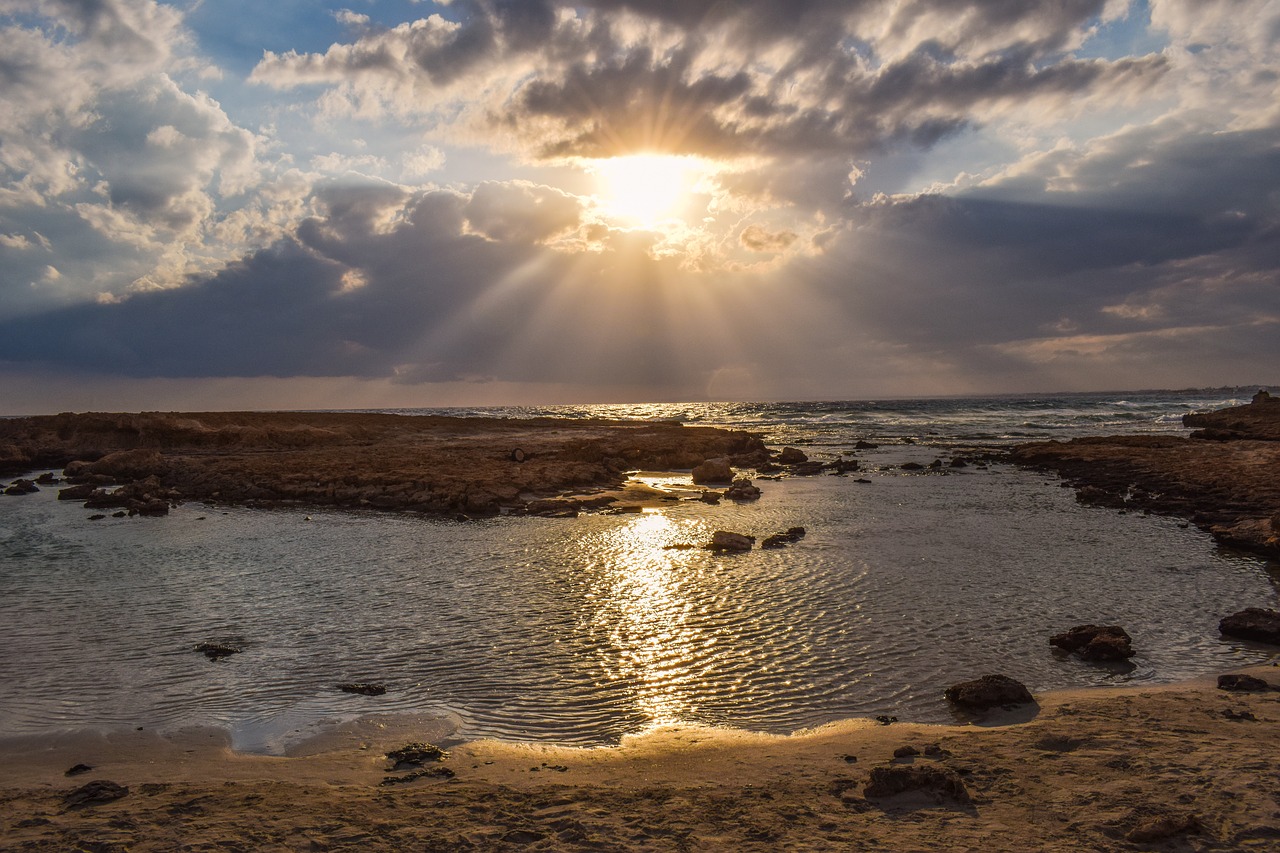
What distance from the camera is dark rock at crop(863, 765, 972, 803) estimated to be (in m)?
6.73

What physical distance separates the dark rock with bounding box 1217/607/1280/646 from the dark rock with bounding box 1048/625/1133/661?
5.96ft

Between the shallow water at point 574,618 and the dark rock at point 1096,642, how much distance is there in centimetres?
31

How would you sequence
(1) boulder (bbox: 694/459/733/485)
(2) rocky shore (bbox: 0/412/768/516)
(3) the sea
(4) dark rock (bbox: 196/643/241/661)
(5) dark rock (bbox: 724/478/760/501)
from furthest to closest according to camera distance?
(1) boulder (bbox: 694/459/733/485) → (5) dark rock (bbox: 724/478/760/501) → (2) rocky shore (bbox: 0/412/768/516) → (4) dark rock (bbox: 196/643/241/661) → (3) the sea

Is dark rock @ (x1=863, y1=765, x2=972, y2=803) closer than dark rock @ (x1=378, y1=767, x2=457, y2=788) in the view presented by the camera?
Yes

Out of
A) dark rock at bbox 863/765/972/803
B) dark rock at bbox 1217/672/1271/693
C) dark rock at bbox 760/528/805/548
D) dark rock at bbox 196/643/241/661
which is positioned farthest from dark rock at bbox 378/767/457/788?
dark rock at bbox 760/528/805/548

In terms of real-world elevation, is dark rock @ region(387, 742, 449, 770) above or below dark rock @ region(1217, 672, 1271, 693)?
below

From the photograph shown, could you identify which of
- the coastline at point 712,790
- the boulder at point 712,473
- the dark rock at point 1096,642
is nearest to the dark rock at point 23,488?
the boulder at point 712,473

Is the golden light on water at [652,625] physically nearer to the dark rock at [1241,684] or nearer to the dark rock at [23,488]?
the dark rock at [1241,684]

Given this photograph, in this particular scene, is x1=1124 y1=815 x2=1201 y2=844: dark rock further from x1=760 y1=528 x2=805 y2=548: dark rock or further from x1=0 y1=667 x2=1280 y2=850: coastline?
x1=760 y1=528 x2=805 y2=548: dark rock

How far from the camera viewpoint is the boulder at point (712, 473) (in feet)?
123

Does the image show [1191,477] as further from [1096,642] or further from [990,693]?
[990,693]

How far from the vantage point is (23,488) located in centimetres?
3472

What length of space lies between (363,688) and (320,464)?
28352 millimetres

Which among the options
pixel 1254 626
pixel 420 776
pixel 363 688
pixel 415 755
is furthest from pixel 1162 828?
pixel 363 688
